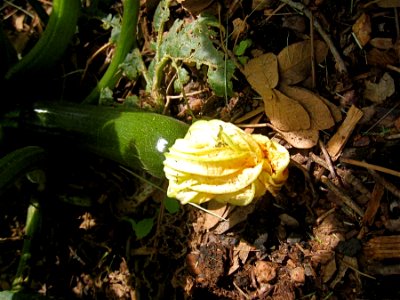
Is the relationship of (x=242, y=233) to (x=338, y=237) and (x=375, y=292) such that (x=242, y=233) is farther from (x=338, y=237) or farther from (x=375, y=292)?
(x=375, y=292)

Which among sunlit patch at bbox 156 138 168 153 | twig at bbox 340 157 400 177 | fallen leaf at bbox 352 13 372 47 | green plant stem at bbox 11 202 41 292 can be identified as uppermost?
fallen leaf at bbox 352 13 372 47

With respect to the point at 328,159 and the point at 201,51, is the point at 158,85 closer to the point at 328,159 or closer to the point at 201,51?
the point at 201,51

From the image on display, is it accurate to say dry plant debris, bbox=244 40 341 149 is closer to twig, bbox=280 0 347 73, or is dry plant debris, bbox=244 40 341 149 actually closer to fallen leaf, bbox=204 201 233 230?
twig, bbox=280 0 347 73

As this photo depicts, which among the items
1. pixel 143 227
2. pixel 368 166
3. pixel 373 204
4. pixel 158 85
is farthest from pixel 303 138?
pixel 143 227

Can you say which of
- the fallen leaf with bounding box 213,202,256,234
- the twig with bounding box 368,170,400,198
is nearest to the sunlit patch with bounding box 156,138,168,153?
the fallen leaf with bounding box 213,202,256,234

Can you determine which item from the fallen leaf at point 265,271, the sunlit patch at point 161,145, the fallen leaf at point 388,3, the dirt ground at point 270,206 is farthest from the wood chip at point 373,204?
the sunlit patch at point 161,145

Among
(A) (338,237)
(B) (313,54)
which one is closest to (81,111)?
(B) (313,54)
